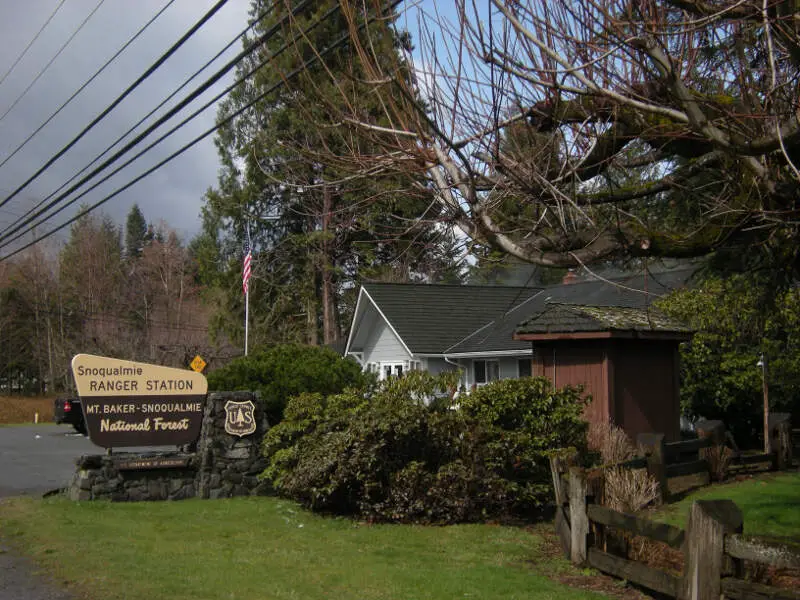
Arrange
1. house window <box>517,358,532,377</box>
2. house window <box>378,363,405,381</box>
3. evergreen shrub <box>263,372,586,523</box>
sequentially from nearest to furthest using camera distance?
evergreen shrub <box>263,372,586,523</box> → house window <box>517,358,532,377</box> → house window <box>378,363,405,381</box>

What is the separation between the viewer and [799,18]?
20.9ft

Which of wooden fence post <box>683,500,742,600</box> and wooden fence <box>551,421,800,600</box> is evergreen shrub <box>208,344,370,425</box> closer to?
wooden fence <box>551,421,800,600</box>

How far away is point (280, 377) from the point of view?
1633cm

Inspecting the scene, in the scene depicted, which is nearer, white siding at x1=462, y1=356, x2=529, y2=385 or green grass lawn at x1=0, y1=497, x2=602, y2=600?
green grass lawn at x1=0, y1=497, x2=602, y2=600

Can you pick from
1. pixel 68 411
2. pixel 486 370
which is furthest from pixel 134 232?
pixel 486 370

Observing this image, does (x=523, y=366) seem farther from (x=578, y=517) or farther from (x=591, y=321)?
(x=578, y=517)

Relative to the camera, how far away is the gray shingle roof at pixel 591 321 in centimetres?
1680

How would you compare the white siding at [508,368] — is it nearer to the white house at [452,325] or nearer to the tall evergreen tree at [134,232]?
the white house at [452,325]

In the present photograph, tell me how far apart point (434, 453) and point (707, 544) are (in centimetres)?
585

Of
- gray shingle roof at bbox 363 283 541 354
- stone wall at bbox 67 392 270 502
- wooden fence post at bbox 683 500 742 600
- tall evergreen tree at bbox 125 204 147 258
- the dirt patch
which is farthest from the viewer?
tall evergreen tree at bbox 125 204 147 258

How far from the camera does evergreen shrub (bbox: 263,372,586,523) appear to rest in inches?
469

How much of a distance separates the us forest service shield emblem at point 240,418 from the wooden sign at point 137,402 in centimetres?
57

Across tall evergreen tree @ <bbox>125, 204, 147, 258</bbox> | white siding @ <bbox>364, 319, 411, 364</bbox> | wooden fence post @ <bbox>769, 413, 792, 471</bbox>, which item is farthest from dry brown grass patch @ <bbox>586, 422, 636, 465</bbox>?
tall evergreen tree @ <bbox>125, 204, 147, 258</bbox>

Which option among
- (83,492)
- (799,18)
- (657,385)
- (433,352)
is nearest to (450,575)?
(799,18)
